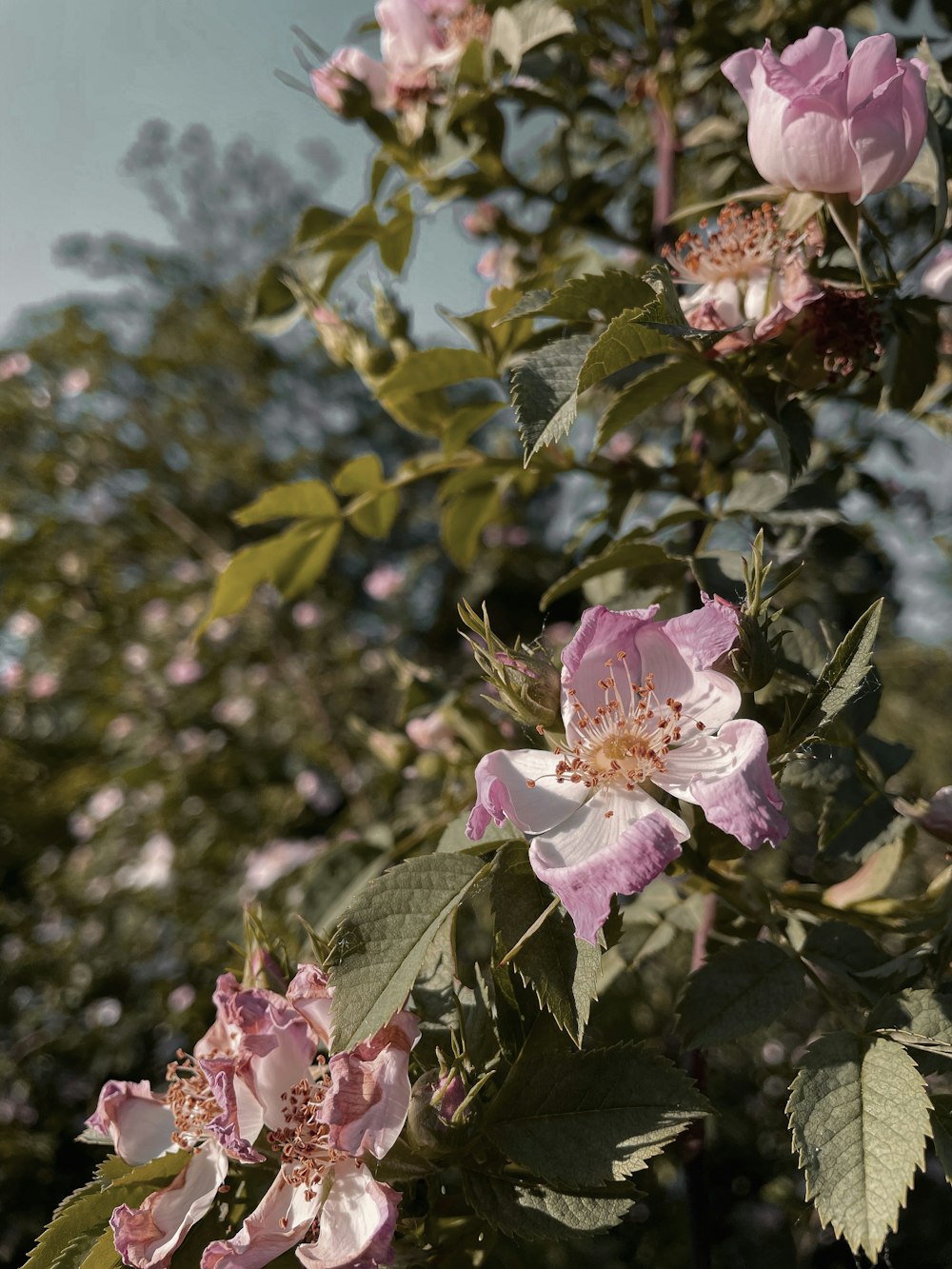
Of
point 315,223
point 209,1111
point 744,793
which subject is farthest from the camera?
point 315,223

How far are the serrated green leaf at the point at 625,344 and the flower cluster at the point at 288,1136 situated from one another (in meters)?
0.33

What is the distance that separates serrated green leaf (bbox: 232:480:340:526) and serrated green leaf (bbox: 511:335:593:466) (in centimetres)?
33

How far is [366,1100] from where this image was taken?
1.33 ft

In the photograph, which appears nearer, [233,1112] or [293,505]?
[233,1112]

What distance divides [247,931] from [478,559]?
1.77 metres

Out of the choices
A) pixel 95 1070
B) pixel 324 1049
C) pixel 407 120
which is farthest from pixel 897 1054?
pixel 95 1070

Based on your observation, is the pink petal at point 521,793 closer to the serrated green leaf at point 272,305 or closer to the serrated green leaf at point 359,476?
the serrated green leaf at point 359,476

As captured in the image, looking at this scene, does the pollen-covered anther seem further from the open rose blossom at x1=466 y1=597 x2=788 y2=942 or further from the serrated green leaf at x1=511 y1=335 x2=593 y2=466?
the serrated green leaf at x1=511 y1=335 x2=593 y2=466

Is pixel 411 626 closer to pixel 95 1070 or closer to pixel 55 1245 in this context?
pixel 95 1070

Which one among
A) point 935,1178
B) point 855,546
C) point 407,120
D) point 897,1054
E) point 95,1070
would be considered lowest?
point 935,1178

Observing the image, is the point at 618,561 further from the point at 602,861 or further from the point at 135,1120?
the point at 135,1120

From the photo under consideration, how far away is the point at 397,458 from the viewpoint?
9.46 ft

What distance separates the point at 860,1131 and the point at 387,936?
0.72 feet

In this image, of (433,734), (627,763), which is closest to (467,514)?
(433,734)
